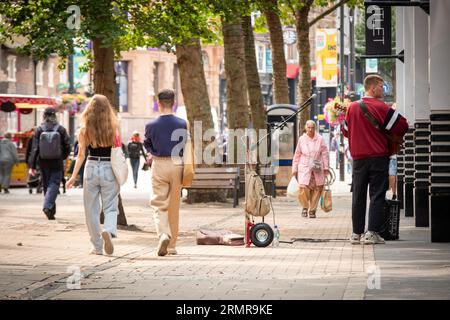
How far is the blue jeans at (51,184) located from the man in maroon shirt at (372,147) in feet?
25.8

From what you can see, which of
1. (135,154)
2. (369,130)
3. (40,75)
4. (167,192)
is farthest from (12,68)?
(167,192)

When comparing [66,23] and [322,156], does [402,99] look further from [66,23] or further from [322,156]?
[66,23]

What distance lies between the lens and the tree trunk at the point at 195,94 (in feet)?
99.8

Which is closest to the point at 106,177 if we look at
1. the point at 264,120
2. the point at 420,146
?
the point at 420,146

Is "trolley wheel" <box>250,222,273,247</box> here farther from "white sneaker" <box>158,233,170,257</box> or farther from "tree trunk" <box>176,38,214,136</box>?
"tree trunk" <box>176,38,214,136</box>

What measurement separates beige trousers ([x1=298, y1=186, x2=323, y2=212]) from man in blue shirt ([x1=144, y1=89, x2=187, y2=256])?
30.6 feet

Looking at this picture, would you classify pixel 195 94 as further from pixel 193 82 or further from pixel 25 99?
pixel 25 99

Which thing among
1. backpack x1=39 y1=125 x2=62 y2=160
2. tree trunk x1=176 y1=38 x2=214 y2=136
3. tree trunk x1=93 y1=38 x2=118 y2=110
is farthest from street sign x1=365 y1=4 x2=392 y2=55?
tree trunk x1=93 y1=38 x2=118 y2=110

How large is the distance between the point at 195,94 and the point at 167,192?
14.8 meters

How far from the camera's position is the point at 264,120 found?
Result: 36094 mm

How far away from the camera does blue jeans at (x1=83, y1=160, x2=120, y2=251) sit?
15.9 meters

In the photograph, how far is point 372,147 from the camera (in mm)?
16984

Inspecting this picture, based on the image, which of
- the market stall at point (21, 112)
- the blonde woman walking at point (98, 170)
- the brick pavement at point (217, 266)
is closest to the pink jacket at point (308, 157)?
the brick pavement at point (217, 266)
